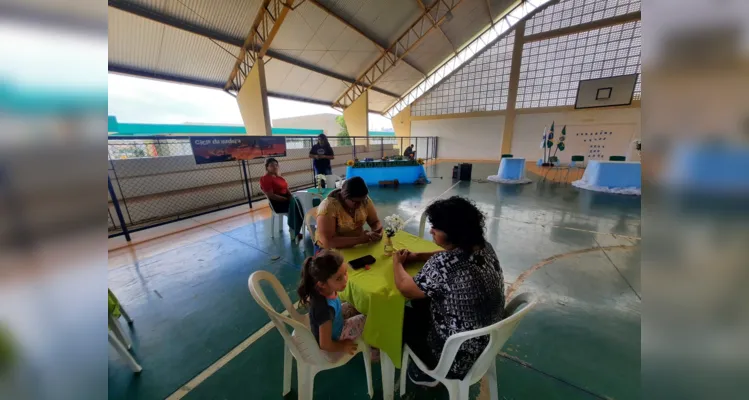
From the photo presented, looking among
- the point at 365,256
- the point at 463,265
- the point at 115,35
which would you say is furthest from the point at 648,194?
the point at 115,35

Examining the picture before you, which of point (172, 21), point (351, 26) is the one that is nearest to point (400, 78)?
point (351, 26)

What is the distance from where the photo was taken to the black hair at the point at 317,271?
1107mm

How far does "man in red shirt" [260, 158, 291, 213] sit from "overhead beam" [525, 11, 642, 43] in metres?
14.4

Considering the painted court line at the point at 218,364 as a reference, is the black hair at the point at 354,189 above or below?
above

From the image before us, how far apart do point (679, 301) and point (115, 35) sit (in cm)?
969

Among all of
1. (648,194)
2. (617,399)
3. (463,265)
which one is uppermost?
(648,194)

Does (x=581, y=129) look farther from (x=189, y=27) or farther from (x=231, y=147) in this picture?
(x=189, y=27)

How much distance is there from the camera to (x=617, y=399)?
133 cm

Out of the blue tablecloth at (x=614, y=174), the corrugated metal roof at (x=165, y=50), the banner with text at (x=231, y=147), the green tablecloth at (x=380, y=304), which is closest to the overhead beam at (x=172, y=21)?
the corrugated metal roof at (x=165, y=50)

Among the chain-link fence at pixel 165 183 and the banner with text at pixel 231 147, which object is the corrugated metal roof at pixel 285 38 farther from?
the banner with text at pixel 231 147

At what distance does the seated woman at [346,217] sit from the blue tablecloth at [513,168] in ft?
21.7

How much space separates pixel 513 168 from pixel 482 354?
24.1 feet

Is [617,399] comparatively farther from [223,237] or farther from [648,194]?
→ [223,237]

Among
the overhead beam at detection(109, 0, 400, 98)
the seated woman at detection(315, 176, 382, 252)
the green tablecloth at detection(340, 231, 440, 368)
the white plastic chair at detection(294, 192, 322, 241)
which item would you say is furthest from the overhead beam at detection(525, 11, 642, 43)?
the green tablecloth at detection(340, 231, 440, 368)
